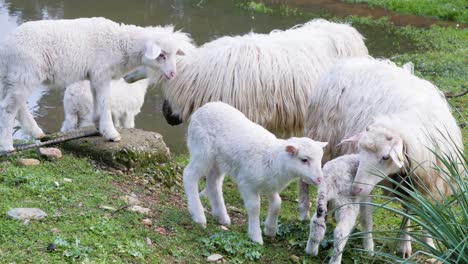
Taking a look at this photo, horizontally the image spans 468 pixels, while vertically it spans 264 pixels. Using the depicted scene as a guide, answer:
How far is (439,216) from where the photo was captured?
3631mm

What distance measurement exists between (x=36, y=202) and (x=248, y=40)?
2904mm

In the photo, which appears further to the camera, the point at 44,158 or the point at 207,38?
the point at 207,38

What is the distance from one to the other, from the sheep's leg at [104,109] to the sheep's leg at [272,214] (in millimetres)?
1717

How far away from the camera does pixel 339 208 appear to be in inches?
177

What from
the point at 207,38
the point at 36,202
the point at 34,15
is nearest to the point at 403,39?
the point at 207,38

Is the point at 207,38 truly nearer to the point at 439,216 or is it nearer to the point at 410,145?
the point at 410,145

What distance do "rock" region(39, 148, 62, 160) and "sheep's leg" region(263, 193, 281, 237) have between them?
193 centimetres

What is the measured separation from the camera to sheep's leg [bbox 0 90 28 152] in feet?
17.7

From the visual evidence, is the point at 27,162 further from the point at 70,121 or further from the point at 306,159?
the point at 306,159

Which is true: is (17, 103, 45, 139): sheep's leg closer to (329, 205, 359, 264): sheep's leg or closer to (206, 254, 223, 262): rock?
(206, 254, 223, 262): rock

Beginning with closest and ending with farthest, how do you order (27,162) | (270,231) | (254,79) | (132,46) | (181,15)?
(270,231) < (27,162) < (132,46) < (254,79) < (181,15)

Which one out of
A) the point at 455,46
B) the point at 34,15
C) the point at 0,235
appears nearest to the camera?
the point at 0,235

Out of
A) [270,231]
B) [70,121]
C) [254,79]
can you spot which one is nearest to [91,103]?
[70,121]

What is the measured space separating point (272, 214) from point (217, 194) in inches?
18.7
